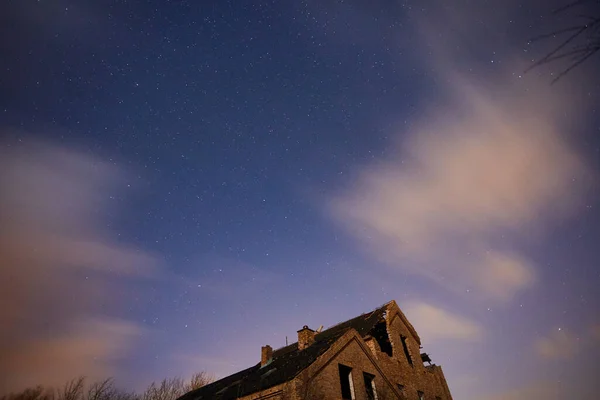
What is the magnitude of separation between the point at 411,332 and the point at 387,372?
6.37 m

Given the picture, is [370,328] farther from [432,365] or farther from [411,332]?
[432,365]

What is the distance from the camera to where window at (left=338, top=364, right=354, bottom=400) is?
16.5 meters

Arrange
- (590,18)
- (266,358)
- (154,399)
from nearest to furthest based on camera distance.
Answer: (590,18) → (266,358) → (154,399)

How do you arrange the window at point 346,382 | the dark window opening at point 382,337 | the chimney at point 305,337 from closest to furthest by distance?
1. the window at point 346,382
2. the chimney at point 305,337
3. the dark window opening at point 382,337

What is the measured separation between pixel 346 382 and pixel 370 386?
200 centimetres

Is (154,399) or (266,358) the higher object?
(154,399)

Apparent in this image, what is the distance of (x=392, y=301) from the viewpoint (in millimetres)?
25406

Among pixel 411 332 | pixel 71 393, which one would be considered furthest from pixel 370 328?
pixel 71 393

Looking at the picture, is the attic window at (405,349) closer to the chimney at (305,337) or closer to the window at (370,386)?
the window at (370,386)

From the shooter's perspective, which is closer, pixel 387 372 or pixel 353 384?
pixel 353 384

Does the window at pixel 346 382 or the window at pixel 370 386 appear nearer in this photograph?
the window at pixel 346 382

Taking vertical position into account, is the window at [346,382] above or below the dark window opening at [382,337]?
below

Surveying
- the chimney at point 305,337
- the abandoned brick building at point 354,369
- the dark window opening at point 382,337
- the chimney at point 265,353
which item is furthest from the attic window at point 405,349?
the chimney at point 265,353

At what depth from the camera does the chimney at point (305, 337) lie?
20.6m
